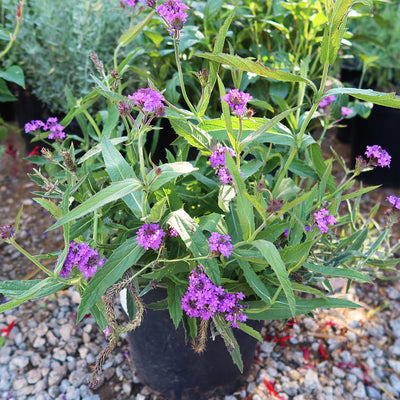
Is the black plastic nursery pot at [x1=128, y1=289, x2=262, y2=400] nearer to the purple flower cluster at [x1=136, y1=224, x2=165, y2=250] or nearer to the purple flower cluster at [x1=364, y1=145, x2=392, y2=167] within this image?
the purple flower cluster at [x1=136, y1=224, x2=165, y2=250]

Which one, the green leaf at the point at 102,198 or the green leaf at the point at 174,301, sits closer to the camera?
the green leaf at the point at 102,198

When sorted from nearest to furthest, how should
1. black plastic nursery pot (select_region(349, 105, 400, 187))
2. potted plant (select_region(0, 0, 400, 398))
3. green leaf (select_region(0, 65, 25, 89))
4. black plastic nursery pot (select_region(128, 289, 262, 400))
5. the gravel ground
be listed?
1. potted plant (select_region(0, 0, 400, 398))
2. black plastic nursery pot (select_region(128, 289, 262, 400))
3. the gravel ground
4. green leaf (select_region(0, 65, 25, 89))
5. black plastic nursery pot (select_region(349, 105, 400, 187))

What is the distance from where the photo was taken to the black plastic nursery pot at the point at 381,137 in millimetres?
2350

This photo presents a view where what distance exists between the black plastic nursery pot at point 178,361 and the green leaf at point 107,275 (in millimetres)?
234

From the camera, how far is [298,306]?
1.04 metres

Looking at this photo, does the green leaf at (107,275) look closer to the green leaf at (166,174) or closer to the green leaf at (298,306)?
the green leaf at (166,174)

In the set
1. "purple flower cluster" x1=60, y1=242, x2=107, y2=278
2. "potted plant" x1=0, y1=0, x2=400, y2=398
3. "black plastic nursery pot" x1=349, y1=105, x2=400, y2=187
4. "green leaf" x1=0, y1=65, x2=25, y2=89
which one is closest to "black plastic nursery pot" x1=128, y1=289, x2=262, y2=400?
"potted plant" x1=0, y1=0, x2=400, y2=398

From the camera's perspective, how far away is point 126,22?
209 cm

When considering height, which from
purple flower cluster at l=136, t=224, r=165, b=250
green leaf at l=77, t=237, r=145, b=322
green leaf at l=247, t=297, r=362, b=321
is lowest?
green leaf at l=247, t=297, r=362, b=321

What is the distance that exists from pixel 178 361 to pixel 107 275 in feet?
1.60

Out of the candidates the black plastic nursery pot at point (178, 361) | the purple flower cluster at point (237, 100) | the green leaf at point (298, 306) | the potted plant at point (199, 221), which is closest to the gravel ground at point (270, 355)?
the black plastic nursery pot at point (178, 361)

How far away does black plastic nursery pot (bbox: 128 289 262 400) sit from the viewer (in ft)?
3.89

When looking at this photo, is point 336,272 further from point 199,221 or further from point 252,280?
point 199,221

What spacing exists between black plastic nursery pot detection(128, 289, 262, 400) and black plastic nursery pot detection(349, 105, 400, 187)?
1.54 m
